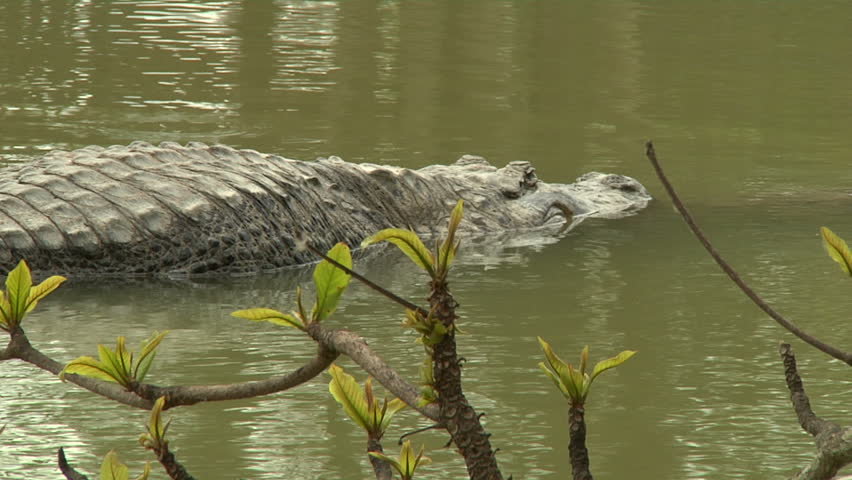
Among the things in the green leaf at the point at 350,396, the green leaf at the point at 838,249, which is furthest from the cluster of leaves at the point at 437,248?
the green leaf at the point at 838,249

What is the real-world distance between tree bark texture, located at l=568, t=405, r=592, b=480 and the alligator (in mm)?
4895

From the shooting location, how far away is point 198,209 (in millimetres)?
6703

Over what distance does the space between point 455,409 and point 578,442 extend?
16 centimetres

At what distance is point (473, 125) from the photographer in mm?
11555

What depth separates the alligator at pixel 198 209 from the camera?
250 inches

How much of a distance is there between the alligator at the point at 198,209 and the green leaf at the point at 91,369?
4522 mm

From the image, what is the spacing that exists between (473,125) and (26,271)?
9711mm

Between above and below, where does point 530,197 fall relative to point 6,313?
below

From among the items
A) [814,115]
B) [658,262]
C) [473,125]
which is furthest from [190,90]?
[658,262]

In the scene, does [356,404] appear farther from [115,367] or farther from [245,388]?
[115,367]

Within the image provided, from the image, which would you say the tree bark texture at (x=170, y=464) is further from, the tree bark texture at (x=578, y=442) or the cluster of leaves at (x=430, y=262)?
the tree bark texture at (x=578, y=442)

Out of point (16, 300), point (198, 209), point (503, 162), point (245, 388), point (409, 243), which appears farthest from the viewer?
point (503, 162)

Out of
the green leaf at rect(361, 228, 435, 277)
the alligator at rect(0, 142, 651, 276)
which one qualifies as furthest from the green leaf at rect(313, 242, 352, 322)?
the alligator at rect(0, 142, 651, 276)

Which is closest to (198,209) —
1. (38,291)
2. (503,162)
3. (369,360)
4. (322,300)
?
(503,162)
